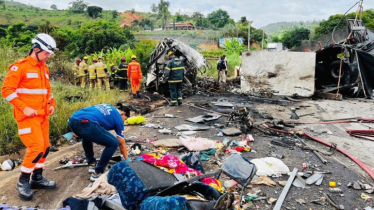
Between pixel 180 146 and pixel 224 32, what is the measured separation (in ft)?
125

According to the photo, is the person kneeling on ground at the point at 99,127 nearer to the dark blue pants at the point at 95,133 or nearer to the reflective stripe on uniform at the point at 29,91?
the dark blue pants at the point at 95,133

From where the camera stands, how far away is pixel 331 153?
14.3 ft

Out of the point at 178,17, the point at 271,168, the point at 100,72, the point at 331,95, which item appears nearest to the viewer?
the point at 271,168

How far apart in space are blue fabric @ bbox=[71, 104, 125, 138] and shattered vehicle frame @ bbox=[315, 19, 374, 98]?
29.3 ft

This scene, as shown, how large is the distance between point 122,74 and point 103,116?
7.27 metres

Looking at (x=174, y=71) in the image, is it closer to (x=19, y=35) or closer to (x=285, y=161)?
(x=285, y=161)

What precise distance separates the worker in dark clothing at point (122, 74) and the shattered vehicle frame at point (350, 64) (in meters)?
7.68

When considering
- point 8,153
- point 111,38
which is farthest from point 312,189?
point 111,38

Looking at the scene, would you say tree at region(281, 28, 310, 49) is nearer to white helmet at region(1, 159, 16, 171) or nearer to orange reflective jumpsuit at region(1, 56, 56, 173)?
white helmet at region(1, 159, 16, 171)

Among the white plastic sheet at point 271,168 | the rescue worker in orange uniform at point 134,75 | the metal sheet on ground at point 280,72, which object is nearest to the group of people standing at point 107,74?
the rescue worker in orange uniform at point 134,75

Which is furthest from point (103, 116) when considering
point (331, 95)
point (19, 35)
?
point (19, 35)

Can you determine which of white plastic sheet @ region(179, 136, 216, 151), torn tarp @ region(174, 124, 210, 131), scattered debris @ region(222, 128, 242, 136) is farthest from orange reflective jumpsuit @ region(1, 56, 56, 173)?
scattered debris @ region(222, 128, 242, 136)

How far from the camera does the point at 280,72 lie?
1029 centimetres

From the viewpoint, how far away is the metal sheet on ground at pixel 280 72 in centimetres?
995
